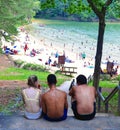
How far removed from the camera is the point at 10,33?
2717 centimetres

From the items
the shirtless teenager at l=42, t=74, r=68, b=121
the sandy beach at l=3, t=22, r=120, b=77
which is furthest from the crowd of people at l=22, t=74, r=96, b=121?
the sandy beach at l=3, t=22, r=120, b=77

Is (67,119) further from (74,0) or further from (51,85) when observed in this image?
(74,0)

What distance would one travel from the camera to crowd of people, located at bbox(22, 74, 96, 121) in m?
6.81

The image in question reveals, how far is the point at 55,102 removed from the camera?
681 cm

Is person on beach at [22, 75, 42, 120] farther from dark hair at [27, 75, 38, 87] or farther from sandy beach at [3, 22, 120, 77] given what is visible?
sandy beach at [3, 22, 120, 77]

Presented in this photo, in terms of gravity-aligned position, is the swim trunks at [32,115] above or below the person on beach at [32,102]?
below

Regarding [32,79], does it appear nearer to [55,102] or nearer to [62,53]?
[55,102]

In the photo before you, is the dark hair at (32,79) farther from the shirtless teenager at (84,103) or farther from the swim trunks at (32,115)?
the shirtless teenager at (84,103)

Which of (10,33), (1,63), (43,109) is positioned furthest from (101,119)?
(1,63)

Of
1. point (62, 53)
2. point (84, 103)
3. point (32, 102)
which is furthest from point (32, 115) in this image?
point (62, 53)

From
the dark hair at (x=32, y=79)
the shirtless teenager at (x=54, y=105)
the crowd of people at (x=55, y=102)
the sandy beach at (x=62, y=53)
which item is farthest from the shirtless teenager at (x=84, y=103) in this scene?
the sandy beach at (x=62, y=53)

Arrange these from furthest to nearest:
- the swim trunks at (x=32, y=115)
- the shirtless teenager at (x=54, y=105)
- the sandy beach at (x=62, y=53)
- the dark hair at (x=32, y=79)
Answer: the sandy beach at (x=62, y=53)
the dark hair at (x=32, y=79)
the swim trunks at (x=32, y=115)
the shirtless teenager at (x=54, y=105)

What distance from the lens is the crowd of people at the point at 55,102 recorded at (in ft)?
22.4

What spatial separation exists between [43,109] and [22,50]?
45.6m
